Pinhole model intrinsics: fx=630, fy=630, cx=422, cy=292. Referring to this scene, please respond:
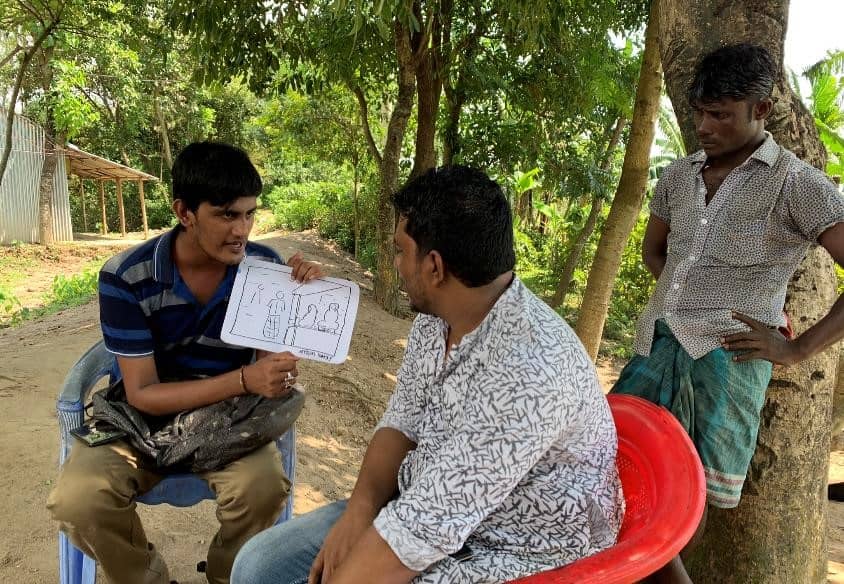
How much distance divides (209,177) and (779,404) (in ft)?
6.66

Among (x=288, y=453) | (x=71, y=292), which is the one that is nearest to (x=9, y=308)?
(x=71, y=292)

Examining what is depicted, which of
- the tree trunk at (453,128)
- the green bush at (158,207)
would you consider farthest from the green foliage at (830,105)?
the green bush at (158,207)

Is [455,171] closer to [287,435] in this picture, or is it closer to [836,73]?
[287,435]

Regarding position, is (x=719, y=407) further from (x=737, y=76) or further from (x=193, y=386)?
(x=193, y=386)

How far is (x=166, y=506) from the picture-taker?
2.99 meters

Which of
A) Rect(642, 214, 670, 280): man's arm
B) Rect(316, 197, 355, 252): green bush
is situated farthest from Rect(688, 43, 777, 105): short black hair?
Rect(316, 197, 355, 252): green bush

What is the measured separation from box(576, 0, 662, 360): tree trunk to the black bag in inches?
117

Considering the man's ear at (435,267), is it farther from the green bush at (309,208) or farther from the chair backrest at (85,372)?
the green bush at (309,208)

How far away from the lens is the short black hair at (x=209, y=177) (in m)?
2.05

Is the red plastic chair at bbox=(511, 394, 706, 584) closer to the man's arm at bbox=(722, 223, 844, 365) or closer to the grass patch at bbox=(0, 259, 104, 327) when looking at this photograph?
the man's arm at bbox=(722, 223, 844, 365)

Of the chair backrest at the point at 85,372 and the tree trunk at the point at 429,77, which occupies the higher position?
the tree trunk at the point at 429,77

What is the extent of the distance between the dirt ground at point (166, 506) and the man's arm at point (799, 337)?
1.97 metres

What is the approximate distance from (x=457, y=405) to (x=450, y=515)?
Answer: 0.23 meters

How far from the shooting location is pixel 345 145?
10836 mm
